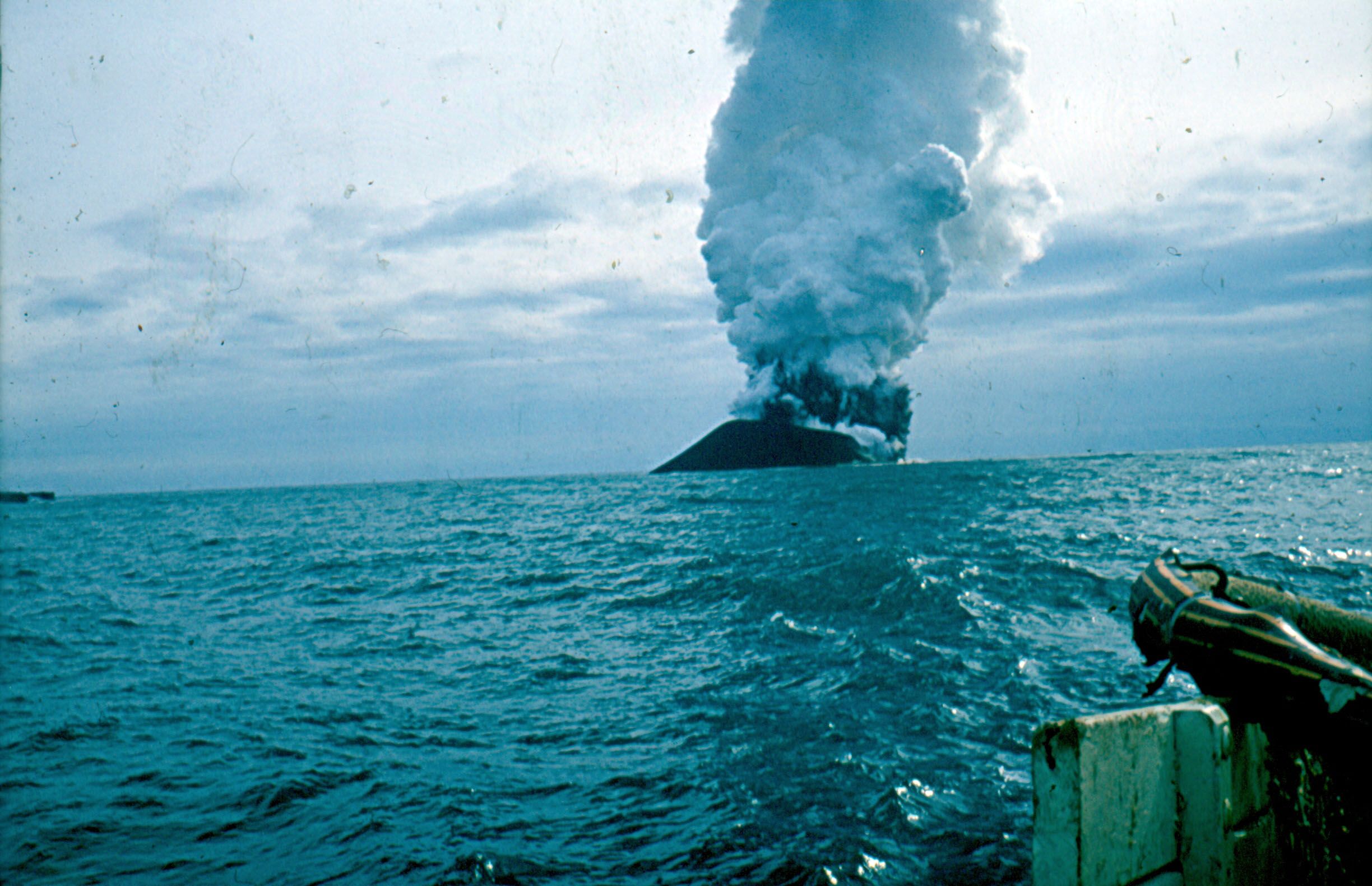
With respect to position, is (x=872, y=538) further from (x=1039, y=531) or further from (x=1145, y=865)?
(x=1145, y=865)

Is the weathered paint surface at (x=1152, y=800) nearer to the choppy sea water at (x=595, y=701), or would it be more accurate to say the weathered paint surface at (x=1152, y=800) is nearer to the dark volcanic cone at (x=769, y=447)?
the choppy sea water at (x=595, y=701)

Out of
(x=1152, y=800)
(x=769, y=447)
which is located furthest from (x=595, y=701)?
(x=769, y=447)

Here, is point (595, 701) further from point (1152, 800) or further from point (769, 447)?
point (769, 447)

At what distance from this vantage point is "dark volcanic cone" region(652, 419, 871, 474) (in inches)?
2778

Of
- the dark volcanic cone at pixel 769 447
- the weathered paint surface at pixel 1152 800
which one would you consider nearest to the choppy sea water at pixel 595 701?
the weathered paint surface at pixel 1152 800

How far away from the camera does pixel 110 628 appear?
12.3 metres

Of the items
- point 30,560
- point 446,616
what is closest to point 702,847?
point 446,616

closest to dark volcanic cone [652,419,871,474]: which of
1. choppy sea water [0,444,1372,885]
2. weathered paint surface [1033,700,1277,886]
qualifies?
choppy sea water [0,444,1372,885]

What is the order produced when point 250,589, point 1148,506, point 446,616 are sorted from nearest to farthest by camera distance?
point 446,616
point 250,589
point 1148,506

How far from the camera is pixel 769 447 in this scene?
72125 mm

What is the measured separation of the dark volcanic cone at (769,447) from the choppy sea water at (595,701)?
51879 mm

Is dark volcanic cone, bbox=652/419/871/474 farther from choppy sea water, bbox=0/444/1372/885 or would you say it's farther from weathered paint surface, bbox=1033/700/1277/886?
weathered paint surface, bbox=1033/700/1277/886

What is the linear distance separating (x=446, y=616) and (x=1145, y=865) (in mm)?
10323

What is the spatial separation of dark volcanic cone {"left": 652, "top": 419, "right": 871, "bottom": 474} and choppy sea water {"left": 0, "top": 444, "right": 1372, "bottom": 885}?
170 ft
